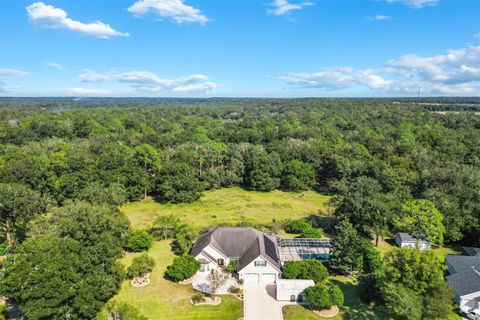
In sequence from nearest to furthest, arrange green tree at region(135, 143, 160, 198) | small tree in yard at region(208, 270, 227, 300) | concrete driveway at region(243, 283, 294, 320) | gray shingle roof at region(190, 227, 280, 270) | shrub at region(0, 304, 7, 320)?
shrub at region(0, 304, 7, 320) < concrete driveway at region(243, 283, 294, 320) < small tree in yard at region(208, 270, 227, 300) < gray shingle roof at region(190, 227, 280, 270) < green tree at region(135, 143, 160, 198)

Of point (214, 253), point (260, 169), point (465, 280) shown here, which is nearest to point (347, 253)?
point (465, 280)

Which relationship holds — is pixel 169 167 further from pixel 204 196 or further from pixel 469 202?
pixel 469 202

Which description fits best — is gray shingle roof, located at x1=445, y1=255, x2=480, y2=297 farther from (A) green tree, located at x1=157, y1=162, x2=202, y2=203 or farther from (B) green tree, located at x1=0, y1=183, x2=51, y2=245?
(B) green tree, located at x1=0, y1=183, x2=51, y2=245

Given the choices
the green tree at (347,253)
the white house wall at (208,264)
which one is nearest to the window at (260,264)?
the white house wall at (208,264)

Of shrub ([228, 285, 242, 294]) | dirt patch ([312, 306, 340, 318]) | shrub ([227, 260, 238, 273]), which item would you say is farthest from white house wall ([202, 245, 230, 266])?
dirt patch ([312, 306, 340, 318])

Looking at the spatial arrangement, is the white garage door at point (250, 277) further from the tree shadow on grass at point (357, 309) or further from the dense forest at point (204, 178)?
the dense forest at point (204, 178)
